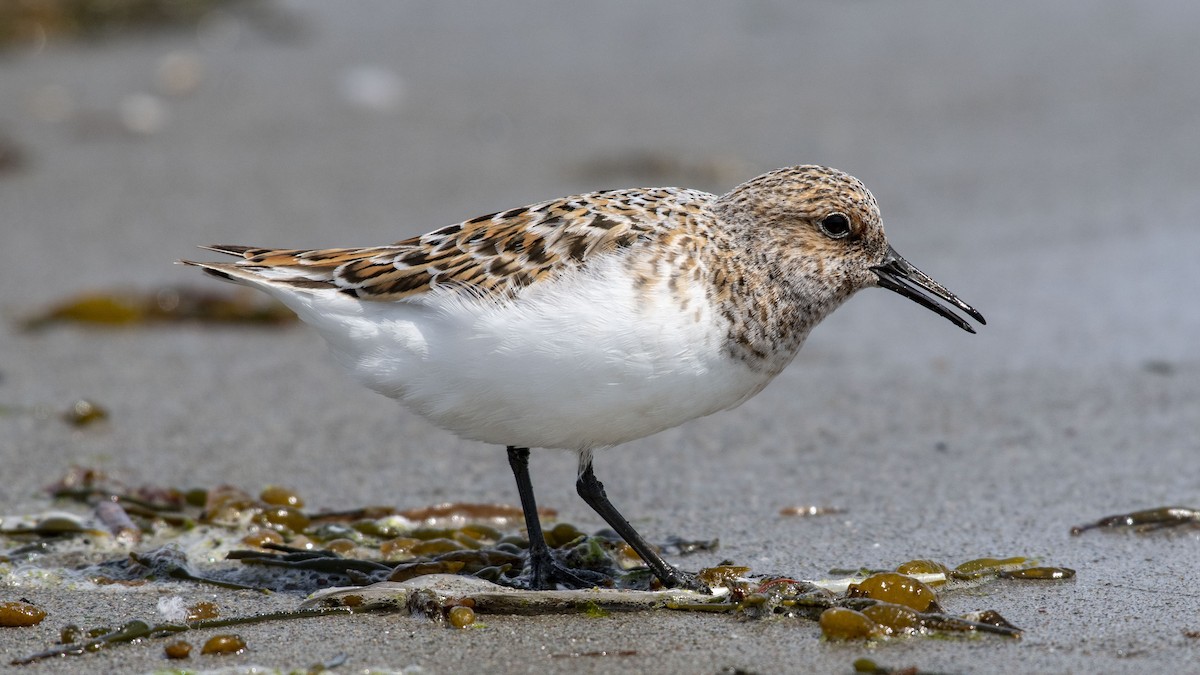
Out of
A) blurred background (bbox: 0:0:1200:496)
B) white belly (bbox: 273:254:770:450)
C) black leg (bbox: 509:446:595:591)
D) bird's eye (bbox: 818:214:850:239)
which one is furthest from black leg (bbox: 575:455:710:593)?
bird's eye (bbox: 818:214:850:239)

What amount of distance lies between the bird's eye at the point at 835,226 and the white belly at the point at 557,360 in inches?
18.9

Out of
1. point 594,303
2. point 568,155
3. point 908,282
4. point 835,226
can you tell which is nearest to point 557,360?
point 594,303

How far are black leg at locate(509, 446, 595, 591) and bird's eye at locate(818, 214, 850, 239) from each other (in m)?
1.10

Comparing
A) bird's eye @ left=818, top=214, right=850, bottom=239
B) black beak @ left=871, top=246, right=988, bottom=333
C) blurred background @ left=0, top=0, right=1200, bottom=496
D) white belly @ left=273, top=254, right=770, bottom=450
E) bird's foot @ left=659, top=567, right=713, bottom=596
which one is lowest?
bird's foot @ left=659, top=567, right=713, bottom=596

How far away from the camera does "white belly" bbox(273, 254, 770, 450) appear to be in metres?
3.69

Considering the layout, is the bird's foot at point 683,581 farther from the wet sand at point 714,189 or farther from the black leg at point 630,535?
the wet sand at point 714,189

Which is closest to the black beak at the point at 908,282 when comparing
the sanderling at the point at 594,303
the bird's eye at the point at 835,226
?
the sanderling at the point at 594,303

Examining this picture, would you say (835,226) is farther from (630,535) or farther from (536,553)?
(536,553)

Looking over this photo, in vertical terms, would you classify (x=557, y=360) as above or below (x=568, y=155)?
below

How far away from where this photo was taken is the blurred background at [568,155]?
232 inches

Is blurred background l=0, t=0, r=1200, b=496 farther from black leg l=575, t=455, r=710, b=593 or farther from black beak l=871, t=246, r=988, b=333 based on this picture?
black beak l=871, t=246, r=988, b=333

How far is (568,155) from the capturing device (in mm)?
8273

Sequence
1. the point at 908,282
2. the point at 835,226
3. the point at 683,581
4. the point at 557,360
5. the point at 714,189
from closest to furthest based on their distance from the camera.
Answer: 1. the point at 557,360
2. the point at 683,581
3. the point at 835,226
4. the point at 908,282
5. the point at 714,189

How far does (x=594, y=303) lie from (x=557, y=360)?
176 mm
